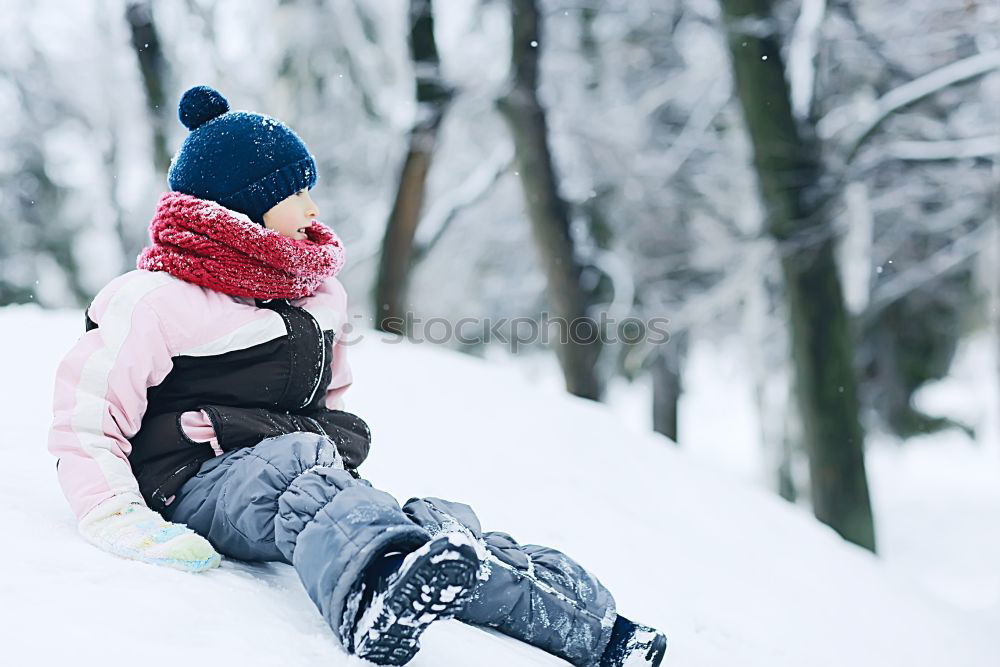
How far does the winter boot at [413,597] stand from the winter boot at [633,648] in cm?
56

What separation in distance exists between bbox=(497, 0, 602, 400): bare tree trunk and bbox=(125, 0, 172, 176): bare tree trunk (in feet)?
10.3

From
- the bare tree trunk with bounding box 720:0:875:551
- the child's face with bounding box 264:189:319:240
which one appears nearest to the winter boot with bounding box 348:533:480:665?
the child's face with bounding box 264:189:319:240

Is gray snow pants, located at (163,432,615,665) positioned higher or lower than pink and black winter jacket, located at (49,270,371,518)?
→ lower

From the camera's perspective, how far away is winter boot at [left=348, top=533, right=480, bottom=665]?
4.93ft

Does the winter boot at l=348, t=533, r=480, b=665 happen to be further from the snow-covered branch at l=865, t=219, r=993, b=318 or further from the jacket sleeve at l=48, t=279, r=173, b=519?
the snow-covered branch at l=865, t=219, r=993, b=318

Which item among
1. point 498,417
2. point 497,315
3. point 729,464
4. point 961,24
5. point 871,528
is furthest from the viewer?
point 729,464

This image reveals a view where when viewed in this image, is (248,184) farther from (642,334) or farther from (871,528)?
(642,334)

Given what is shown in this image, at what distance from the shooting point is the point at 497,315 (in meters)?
12.6

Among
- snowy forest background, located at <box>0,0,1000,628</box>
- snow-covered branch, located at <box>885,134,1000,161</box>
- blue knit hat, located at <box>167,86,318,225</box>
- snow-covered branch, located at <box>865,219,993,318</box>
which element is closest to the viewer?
blue knit hat, located at <box>167,86,318,225</box>

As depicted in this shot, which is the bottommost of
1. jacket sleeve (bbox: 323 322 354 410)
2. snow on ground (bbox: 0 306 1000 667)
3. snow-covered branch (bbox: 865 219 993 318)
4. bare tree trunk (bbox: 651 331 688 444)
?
bare tree trunk (bbox: 651 331 688 444)

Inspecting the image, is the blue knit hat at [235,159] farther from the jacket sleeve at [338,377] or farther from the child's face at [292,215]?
the jacket sleeve at [338,377]

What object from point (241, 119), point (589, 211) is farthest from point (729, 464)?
point (241, 119)

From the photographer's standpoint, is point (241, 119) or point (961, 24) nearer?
point (241, 119)

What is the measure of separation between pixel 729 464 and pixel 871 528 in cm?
990
